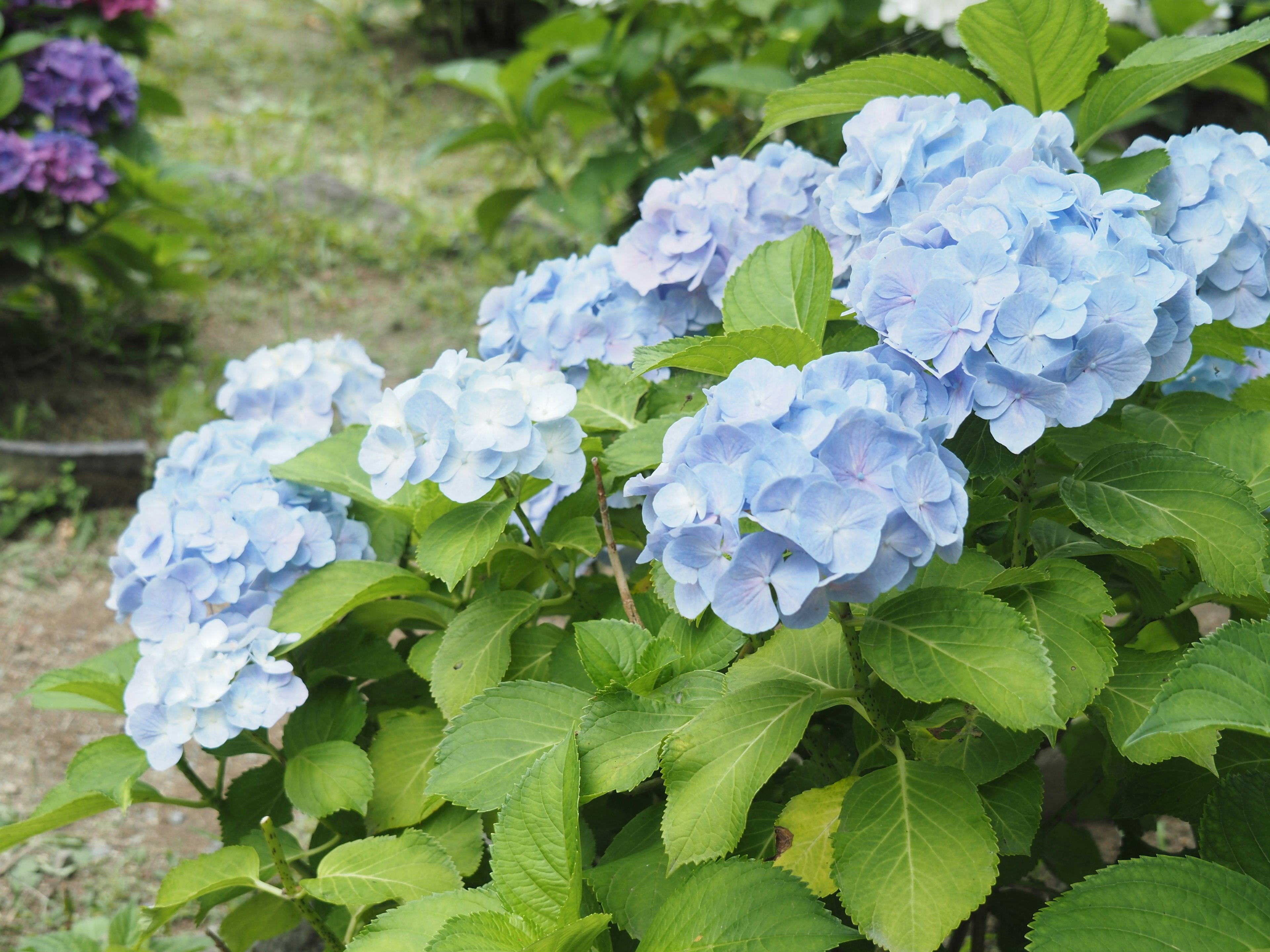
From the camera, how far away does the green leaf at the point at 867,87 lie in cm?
117

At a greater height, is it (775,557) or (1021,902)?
(775,557)

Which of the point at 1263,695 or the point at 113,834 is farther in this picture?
the point at 113,834

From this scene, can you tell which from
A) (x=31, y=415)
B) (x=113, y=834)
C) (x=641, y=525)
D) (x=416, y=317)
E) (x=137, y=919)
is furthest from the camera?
(x=416, y=317)

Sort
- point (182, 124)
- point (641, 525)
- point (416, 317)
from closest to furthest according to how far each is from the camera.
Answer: point (641, 525), point (416, 317), point (182, 124)

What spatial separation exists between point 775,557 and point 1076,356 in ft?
0.97

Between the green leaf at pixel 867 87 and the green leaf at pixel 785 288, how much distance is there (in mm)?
177

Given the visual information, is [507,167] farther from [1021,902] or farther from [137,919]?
[1021,902]

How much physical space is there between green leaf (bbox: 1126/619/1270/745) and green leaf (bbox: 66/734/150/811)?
3.31 feet

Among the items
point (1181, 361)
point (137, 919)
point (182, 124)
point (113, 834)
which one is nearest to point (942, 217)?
point (1181, 361)

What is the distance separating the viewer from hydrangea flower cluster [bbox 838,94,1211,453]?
0.80 meters

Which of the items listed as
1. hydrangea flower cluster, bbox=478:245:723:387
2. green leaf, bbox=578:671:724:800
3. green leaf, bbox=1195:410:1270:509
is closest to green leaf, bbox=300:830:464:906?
green leaf, bbox=578:671:724:800

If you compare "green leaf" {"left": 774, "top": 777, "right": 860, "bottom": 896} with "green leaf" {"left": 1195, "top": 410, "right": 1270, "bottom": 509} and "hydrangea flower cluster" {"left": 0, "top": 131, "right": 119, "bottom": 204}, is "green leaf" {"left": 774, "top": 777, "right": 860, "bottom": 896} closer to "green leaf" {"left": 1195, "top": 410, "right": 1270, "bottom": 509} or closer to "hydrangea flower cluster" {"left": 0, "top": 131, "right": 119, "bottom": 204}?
"green leaf" {"left": 1195, "top": 410, "right": 1270, "bottom": 509}

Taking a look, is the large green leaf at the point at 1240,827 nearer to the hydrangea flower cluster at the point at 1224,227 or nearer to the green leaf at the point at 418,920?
the hydrangea flower cluster at the point at 1224,227

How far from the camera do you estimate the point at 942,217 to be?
869mm
